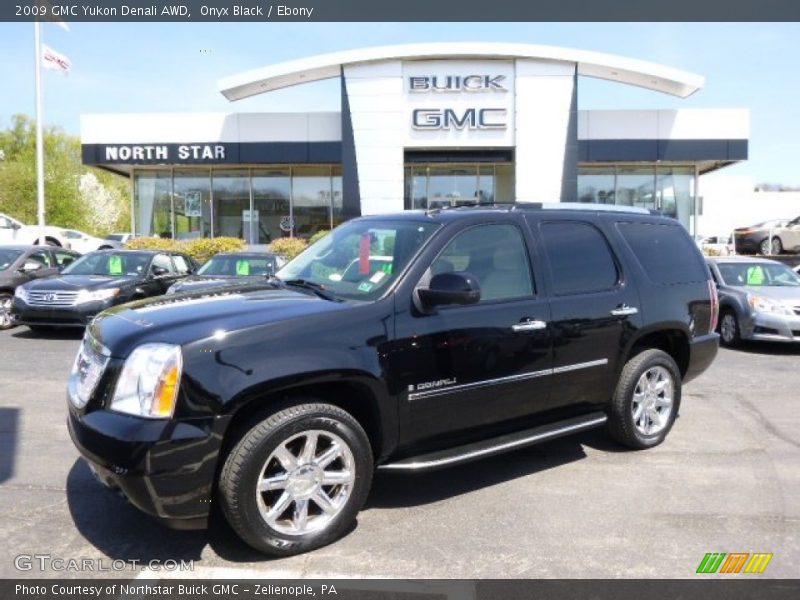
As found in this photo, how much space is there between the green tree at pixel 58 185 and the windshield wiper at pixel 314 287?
150 feet

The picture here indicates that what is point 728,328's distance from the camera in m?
10.5

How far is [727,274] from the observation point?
11.1m

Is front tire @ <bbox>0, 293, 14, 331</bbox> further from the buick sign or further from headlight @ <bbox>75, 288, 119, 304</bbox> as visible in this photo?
the buick sign

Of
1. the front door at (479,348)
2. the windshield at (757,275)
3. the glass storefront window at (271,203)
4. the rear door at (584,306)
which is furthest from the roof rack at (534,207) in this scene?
the glass storefront window at (271,203)

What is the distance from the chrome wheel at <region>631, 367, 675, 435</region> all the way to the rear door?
40cm

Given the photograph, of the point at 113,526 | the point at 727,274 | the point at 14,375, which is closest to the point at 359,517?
the point at 113,526

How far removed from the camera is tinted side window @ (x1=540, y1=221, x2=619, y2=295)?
4570mm

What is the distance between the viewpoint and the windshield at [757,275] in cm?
1088

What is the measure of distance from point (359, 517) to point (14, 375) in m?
5.82

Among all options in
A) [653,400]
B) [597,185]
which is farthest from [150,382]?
[597,185]

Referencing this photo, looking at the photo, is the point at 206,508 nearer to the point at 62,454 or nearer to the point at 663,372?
the point at 62,454

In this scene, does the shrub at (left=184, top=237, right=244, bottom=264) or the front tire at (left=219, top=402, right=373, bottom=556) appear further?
the shrub at (left=184, top=237, right=244, bottom=264)

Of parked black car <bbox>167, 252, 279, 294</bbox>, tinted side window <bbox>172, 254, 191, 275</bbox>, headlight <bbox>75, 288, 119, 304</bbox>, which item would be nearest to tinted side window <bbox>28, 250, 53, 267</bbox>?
tinted side window <bbox>172, 254, 191, 275</bbox>

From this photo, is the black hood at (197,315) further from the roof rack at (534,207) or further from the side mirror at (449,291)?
the roof rack at (534,207)
